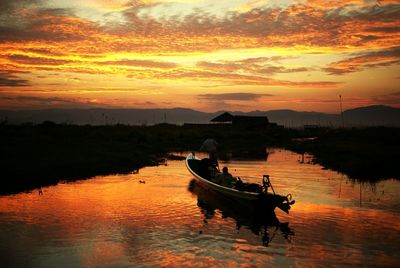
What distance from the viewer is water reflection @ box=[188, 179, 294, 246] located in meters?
12.4

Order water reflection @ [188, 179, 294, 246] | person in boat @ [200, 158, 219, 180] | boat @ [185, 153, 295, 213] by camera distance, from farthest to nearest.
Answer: person in boat @ [200, 158, 219, 180], boat @ [185, 153, 295, 213], water reflection @ [188, 179, 294, 246]

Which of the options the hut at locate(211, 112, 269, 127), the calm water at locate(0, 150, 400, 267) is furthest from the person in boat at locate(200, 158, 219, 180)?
the hut at locate(211, 112, 269, 127)

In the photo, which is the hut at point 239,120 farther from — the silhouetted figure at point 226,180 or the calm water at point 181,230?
the silhouetted figure at point 226,180

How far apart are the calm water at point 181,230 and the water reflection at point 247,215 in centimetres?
6

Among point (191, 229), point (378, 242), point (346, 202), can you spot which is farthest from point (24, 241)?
point (346, 202)

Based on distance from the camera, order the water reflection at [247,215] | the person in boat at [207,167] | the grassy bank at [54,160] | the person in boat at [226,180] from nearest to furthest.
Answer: the water reflection at [247,215] → the person in boat at [226,180] → the grassy bank at [54,160] → the person in boat at [207,167]

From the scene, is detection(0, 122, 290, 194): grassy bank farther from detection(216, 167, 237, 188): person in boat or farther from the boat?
the boat

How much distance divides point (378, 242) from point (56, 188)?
47.5 feet

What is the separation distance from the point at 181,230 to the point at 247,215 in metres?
3.08

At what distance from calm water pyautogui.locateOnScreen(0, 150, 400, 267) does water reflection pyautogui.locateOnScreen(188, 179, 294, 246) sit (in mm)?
62

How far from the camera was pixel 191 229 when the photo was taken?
1239cm

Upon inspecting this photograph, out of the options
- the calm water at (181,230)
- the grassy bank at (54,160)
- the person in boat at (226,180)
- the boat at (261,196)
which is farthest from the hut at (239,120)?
the boat at (261,196)

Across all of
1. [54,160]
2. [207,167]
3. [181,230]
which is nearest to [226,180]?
[207,167]

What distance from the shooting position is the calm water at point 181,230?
32.0ft
